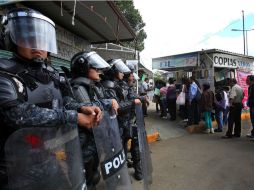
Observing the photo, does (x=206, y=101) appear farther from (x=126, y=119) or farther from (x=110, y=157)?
(x=110, y=157)

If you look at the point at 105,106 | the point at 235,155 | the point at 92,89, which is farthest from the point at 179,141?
the point at 105,106

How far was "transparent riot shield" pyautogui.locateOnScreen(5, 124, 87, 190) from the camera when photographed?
1271mm

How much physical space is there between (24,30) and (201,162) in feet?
15.1

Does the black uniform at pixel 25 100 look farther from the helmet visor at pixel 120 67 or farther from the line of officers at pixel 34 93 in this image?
the helmet visor at pixel 120 67

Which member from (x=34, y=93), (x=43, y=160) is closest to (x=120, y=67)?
(x=34, y=93)

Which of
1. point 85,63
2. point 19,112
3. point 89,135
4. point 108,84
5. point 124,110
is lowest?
point 89,135

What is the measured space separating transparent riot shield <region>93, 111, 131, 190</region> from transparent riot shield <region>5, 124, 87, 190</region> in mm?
299

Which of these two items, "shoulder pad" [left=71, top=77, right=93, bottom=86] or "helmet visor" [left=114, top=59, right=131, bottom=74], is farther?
"helmet visor" [left=114, top=59, right=131, bottom=74]

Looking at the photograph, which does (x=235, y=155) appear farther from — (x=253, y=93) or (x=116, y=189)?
(x=116, y=189)

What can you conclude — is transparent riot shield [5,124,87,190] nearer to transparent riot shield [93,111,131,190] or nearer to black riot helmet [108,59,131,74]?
transparent riot shield [93,111,131,190]

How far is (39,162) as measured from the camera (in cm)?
132

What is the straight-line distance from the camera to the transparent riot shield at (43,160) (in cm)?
127

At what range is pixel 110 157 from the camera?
185 cm

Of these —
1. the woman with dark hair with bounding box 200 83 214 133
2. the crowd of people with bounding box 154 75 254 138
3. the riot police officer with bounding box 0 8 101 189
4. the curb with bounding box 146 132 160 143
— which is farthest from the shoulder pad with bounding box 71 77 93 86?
the woman with dark hair with bounding box 200 83 214 133
